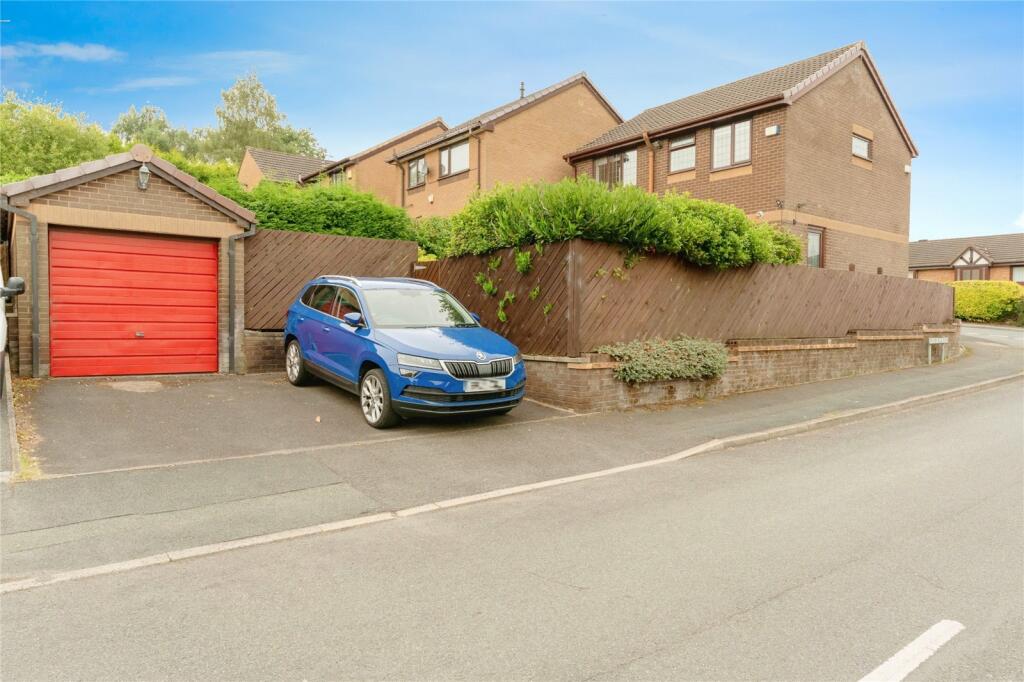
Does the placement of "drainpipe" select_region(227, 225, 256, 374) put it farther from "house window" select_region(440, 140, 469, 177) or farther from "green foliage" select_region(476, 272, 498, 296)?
"house window" select_region(440, 140, 469, 177)

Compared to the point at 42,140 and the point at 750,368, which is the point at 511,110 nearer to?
the point at 750,368

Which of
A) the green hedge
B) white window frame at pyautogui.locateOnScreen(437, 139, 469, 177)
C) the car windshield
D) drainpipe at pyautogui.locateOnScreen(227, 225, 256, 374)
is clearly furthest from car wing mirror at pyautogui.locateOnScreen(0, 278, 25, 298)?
white window frame at pyautogui.locateOnScreen(437, 139, 469, 177)

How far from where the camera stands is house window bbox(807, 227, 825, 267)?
19.9 m

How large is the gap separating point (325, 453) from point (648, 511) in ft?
11.2

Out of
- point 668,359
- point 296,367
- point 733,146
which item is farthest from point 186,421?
point 733,146

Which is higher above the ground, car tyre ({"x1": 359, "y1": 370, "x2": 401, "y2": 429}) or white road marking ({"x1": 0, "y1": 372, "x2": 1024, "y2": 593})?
car tyre ({"x1": 359, "y1": 370, "x2": 401, "y2": 429})

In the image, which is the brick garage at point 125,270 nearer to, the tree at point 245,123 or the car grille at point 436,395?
the car grille at point 436,395

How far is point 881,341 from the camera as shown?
15992 mm

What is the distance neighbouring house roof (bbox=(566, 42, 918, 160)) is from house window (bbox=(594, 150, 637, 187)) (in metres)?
0.51

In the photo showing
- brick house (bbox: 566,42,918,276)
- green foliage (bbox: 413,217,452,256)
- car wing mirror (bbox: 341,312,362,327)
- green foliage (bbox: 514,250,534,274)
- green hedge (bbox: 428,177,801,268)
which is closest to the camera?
car wing mirror (bbox: 341,312,362,327)

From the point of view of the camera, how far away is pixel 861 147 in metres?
Result: 21.9

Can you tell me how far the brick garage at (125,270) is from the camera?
9492 millimetres

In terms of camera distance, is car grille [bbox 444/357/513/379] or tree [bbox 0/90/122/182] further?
tree [bbox 0/90/122/182]

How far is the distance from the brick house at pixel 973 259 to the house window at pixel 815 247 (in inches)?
1430
